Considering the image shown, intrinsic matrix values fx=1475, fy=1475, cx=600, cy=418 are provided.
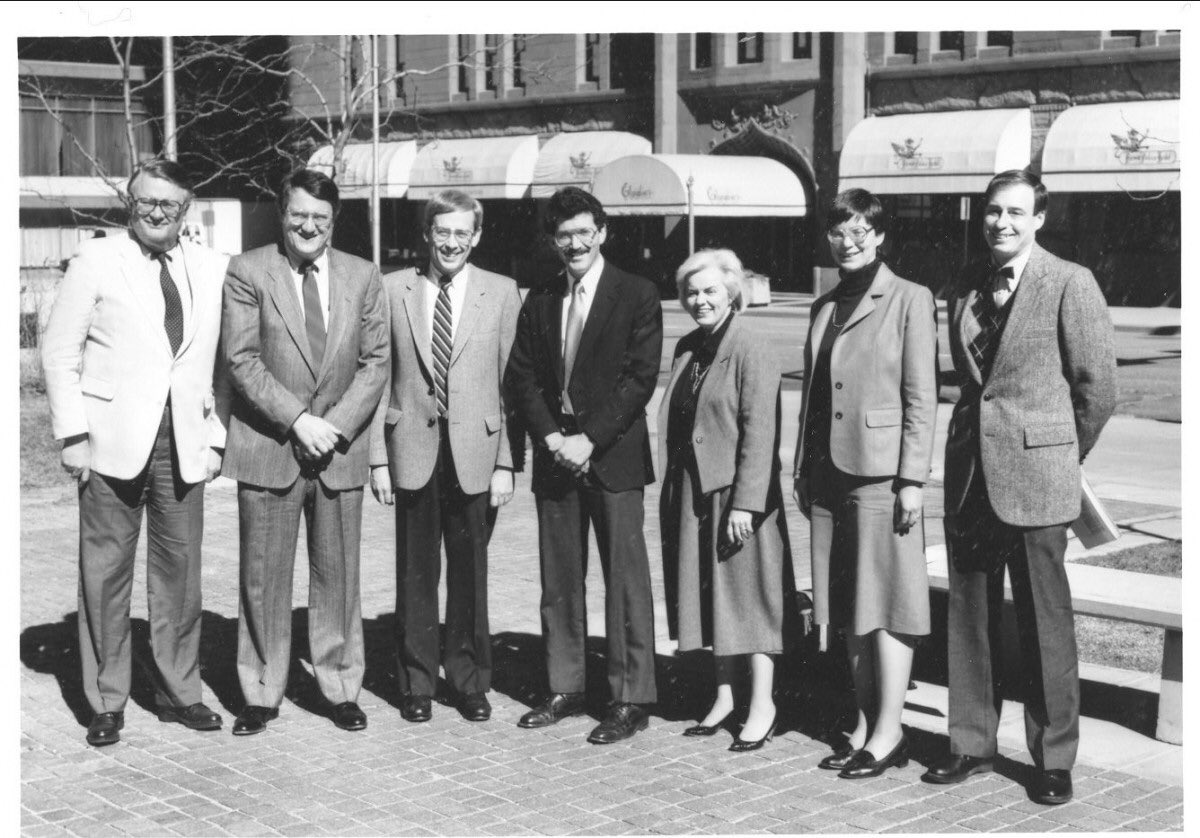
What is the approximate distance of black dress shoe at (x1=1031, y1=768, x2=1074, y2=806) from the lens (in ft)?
15.8

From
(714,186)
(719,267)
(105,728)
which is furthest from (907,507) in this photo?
(714,186)

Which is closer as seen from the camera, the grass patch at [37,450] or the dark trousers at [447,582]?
the dark trousers at [447,582]

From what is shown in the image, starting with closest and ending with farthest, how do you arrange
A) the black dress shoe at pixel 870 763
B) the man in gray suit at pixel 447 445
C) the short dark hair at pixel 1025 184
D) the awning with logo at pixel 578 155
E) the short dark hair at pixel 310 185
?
the short dark hair at pixel 1025 184
the black dress shoe at pixel 870 763
the short dark hair at pixel 310 185
the man in gray suit at pixel 447 445
the awning with logo at pixel 578 155

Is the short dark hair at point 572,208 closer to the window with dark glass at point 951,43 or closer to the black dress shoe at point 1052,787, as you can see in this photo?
the black dress shoe at point 1052,787

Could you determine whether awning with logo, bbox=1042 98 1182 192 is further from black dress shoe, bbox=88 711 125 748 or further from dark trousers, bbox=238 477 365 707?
black dress shoe, bbox=88 711 125 748

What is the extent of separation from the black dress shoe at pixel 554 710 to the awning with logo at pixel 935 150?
87.0 ft

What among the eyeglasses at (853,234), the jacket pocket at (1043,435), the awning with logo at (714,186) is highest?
the awning with logo at (714,186)

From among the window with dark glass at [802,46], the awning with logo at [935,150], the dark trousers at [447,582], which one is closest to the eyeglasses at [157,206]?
the dark trousers at [447,582]

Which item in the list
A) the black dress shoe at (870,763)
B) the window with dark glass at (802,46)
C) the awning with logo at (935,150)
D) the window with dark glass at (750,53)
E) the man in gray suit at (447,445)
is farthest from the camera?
the window with dark glass at (750,53)

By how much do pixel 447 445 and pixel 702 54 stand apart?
106 feet

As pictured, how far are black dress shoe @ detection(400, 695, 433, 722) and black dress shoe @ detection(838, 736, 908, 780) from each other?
169 centimetres

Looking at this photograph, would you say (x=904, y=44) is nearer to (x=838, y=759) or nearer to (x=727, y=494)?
(x=727, y=494)

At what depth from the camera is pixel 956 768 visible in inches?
199

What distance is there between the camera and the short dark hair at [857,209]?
5.18 meters
